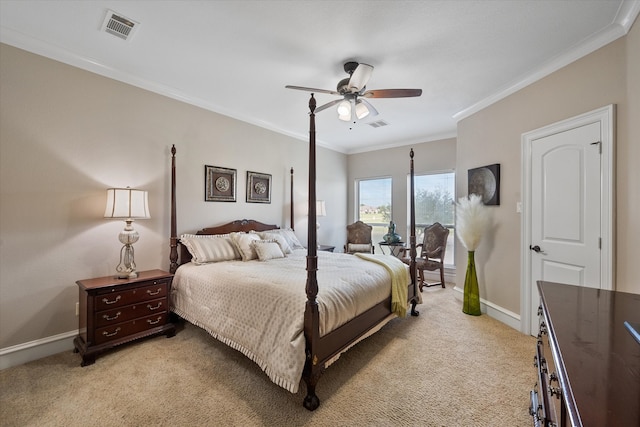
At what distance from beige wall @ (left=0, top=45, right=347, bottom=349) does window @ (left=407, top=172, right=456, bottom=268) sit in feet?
12.7

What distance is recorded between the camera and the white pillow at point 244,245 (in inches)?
132

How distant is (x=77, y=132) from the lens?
2.61m

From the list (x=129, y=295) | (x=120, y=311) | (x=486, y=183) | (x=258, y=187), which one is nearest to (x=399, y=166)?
(x=486, y=183)

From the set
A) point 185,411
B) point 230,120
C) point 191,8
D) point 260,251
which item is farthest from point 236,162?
point 185,411

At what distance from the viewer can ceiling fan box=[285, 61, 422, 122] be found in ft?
7.91

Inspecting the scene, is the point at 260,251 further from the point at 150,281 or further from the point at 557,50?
the point at 557,50

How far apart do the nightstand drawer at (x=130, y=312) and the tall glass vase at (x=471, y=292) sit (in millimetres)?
3571

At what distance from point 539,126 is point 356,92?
194 centimetres

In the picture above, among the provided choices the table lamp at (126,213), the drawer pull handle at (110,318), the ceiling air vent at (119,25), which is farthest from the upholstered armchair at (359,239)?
the ceiling air vent at (119,25)

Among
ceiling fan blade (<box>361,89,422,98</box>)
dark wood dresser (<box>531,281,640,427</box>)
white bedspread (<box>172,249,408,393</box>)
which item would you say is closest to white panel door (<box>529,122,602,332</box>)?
dark wood dresser (<box>531,281,640,427</box>)

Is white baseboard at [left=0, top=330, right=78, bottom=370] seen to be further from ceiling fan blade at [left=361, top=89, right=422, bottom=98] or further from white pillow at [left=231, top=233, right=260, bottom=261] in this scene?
ceiling fan blade at [left=361, top=89, right=422, bottom=98]

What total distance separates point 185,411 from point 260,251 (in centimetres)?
176

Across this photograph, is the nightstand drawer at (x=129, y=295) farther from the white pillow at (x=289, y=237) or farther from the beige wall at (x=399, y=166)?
the beige wall at (x=399, y=166)

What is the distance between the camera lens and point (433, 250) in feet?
15.8
